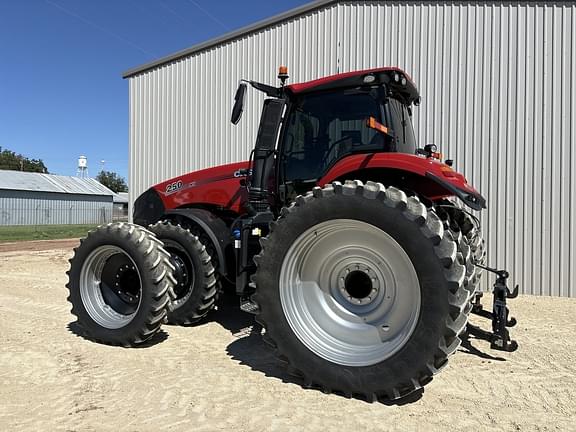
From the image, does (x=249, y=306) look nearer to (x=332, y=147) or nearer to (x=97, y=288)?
(x=332, y=147)

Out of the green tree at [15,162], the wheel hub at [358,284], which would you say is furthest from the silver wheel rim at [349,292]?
the green tree at [15,162]

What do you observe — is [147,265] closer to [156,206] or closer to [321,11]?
[156,206]

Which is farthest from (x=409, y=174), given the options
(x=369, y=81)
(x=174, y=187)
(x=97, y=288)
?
(x=97, y=288)

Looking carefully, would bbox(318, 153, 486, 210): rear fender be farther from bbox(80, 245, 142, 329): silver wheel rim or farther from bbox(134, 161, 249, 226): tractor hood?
bbox(80, 245, 142, 329): silver wheel rim

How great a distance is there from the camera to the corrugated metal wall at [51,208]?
4050 cm

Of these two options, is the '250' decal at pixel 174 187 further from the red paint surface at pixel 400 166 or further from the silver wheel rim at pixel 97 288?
the red paint surface at pixel 400 166

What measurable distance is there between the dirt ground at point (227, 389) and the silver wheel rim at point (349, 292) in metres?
0.42

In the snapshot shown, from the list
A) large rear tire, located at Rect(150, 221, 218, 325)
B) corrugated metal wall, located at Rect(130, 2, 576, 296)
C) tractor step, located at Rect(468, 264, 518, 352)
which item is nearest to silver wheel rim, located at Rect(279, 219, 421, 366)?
tractor step, located at Rect(468, 264, 518, 352)

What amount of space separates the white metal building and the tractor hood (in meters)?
39.2

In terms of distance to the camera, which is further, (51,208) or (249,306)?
(51,208)

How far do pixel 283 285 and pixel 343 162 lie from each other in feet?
4.22

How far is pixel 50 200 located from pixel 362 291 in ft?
156

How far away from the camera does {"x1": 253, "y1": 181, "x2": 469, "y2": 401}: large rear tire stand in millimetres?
3236

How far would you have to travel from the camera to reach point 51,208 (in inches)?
1757
